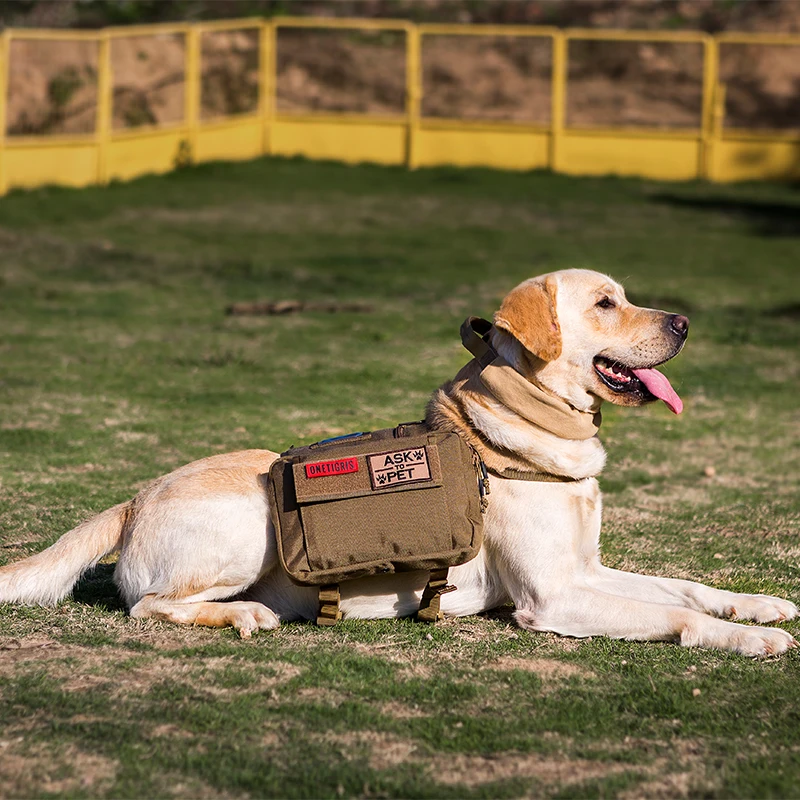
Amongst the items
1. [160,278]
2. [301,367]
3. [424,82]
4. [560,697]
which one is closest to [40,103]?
[160,278]

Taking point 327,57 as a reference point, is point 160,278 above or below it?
below

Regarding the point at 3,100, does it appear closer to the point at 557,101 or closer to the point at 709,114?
the point at 557,101

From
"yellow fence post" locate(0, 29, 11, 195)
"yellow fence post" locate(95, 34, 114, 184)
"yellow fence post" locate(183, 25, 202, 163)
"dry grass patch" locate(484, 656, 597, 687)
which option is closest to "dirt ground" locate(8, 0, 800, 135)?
"yellow fence post" locate(183, 25, 202, 163)

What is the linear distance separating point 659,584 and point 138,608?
2018mm

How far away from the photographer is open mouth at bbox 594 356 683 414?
17.1 ft

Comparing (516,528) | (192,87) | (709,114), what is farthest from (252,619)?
(709,114)

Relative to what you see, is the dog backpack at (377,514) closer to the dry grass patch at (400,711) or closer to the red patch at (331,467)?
the red patch at (331,467)

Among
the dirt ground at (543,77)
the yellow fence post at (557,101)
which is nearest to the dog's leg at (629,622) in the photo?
the yellow fence post at (557,101)

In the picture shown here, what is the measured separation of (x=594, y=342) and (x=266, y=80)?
18.2 meters

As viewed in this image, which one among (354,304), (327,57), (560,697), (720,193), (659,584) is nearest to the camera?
(560,697)

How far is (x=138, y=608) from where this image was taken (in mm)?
5035

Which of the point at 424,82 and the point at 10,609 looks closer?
the point at 10,609

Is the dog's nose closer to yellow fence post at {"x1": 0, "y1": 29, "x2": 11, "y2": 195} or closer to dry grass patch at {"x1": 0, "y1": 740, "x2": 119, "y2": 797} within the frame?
dry grass patch at {"x1": 0, "y1": 740, "x2": 119, "y2": 797}

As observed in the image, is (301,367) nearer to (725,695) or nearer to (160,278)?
(160,278)
